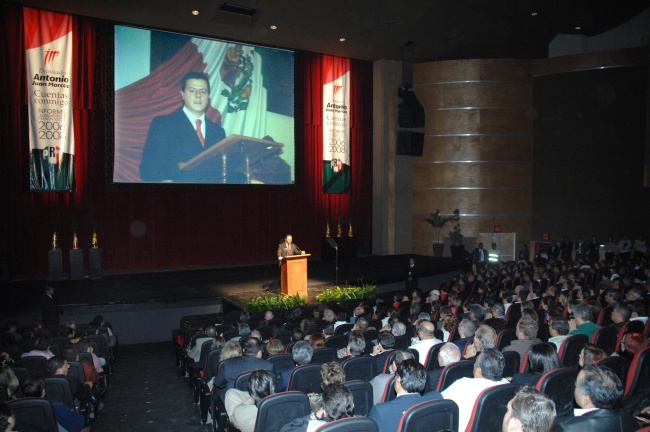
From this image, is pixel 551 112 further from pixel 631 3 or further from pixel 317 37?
pixel 317 37

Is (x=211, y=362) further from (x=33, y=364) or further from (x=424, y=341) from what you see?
(x=424, y=341)

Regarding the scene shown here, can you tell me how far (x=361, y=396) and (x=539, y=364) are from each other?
1.28 m

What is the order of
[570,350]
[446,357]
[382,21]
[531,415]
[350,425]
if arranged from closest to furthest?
[531,415] < [350,425] < [446,357] < [570,350] < [382,21]

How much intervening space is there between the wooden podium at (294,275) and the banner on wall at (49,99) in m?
6.45

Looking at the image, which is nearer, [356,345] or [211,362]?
[356,345]

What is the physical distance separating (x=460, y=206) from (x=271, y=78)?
24.6 ft

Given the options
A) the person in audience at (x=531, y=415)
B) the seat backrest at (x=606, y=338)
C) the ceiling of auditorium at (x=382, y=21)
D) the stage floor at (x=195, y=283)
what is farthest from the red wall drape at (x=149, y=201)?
the person in audience at (x=531, y=415)

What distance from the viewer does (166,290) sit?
11.7 meters

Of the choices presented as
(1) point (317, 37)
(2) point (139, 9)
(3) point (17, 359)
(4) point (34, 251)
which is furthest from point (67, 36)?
(3) point (17, 359)

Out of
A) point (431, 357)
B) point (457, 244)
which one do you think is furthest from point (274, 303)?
point (457, 244)

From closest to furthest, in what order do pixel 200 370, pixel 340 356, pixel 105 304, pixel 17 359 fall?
1. pixel 340 356
2. pixel 17 359
3. pixel 200 370
4. pixel 105 304

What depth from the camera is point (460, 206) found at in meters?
18.6

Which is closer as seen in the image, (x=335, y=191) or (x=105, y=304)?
(x=105, y=304)

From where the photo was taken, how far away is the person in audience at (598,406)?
2809mm
